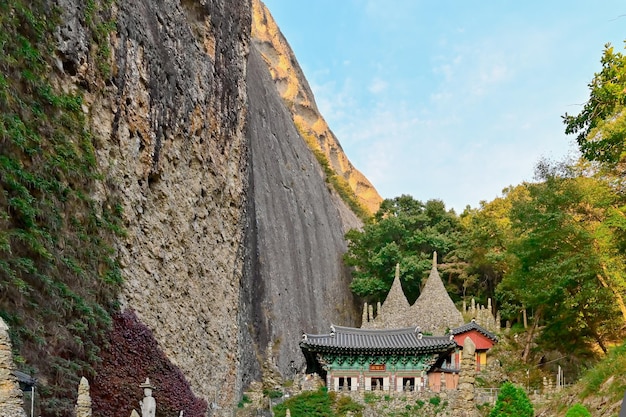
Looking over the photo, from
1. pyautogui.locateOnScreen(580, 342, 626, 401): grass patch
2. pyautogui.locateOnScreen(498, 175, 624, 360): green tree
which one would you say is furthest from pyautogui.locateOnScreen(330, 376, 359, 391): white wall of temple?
pyautogui.locateOnScreen(580, 342, 626, 401): grass patch

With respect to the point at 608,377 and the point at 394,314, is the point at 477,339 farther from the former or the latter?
the point at 608,377

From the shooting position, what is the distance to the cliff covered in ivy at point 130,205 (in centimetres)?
926

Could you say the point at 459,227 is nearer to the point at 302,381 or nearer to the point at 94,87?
the point at 302,381

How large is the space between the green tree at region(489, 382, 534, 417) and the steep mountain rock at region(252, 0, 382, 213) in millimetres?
43976

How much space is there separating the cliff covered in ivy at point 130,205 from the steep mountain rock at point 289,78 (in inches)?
1289

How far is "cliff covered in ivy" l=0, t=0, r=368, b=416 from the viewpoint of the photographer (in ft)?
30.4

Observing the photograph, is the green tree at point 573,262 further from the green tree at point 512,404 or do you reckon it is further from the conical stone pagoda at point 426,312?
the green tree at point 512,404

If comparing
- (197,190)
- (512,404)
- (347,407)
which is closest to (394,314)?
(347,407)

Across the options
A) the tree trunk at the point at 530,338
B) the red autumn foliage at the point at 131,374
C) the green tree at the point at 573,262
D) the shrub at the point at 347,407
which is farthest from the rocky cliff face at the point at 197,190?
the green tree at the point at 573,262

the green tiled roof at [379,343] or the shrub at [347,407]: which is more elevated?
the green tiled roof at [379,343]

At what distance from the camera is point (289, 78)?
60.7 metres

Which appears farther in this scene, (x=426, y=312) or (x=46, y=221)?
(x=426, y=312)

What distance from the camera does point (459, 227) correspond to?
39.9m

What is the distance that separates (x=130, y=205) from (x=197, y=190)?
5.29m
